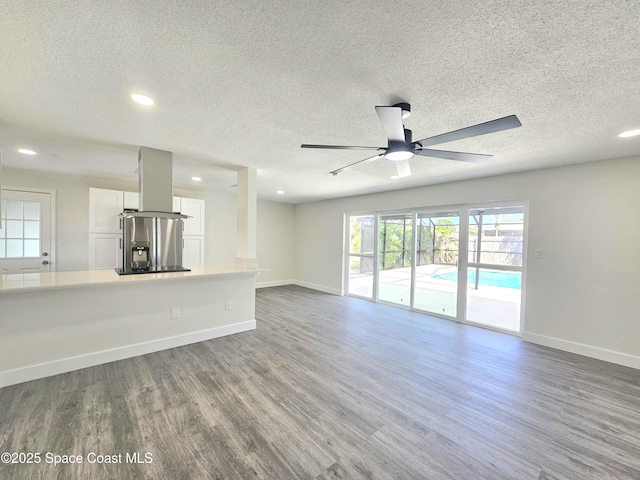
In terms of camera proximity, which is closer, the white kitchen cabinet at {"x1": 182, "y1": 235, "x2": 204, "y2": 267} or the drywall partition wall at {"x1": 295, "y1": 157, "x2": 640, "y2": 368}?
the drywall partition wall at {"x1": 295, "y1": 157, "x2": 640, "y2": 368}

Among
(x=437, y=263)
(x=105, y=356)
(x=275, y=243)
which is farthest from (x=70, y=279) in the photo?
(x=437, y=263)

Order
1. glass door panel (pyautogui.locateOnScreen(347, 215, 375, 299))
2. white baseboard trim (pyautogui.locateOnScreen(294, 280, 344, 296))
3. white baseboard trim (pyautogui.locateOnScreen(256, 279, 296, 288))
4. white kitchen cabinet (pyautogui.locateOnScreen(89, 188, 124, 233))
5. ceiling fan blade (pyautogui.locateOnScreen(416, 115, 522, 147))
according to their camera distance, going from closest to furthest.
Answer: ceiling fan blade (pyautogui.locateOnScreen(416, 115, 522, 147)) → white kitchen cabinet (pyautogui.locateOnScreen(89, 188, 124, 233)) → glass door panel (pyautogui.locateOnScreen(347, 215, 375, 299)) → white baseboard trim (pyautogui.locateOnScreen(294, 280, 344, 296)) → white baseboard trim (pyautogui.locateOnScreen(256, 279, 296, 288))

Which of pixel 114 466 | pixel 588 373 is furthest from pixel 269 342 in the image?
pixel 588 373

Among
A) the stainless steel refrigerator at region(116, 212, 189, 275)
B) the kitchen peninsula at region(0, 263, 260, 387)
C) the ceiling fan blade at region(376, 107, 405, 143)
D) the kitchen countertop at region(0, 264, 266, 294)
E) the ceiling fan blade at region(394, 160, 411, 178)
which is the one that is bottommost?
the kitchen peninsula at region(0, 263, 260, 387)

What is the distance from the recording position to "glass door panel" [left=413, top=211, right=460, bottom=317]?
15.1 ft

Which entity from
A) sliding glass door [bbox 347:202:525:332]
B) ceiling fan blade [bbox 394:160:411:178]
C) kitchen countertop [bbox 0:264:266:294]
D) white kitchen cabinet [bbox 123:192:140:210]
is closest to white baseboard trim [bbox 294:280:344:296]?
sliding glass door [bbox 347:202:525:332]

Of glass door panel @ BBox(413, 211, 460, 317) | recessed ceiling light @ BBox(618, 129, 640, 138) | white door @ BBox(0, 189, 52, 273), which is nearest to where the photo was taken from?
recessed ceiling light @ BBox(618, 129, 640, 138)

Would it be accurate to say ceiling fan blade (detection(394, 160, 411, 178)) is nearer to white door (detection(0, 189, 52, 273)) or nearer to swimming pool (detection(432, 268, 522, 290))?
swimming pool (detection(432, 268, 522, 290))

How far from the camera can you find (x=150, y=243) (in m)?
3.48

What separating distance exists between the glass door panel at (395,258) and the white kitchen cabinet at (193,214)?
3965 mm

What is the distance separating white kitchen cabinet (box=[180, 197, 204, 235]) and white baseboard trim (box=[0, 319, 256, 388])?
2.54 metres

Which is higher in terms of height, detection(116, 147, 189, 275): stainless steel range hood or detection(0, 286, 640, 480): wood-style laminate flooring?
detection(116, 147, 189, 275): stainless steel range hood

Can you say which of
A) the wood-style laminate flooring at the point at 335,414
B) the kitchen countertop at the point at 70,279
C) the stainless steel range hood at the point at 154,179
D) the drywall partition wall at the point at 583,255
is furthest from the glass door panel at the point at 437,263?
the stainless steel range hood at the point at 154,179

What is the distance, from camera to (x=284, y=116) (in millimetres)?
2227
